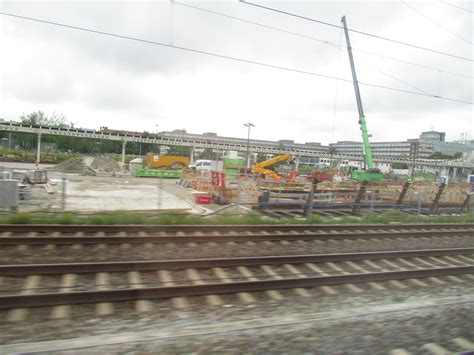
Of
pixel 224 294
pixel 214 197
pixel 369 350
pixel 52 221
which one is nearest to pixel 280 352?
pixel 369 350

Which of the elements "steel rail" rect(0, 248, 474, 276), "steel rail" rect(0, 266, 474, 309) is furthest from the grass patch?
"steel rail" rect(0, 266, 474, 309)

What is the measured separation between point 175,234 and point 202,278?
10.9 ft

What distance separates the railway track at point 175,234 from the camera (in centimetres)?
785

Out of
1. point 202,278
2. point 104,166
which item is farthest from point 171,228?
point 104,166

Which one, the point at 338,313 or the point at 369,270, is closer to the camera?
the point at 338,313

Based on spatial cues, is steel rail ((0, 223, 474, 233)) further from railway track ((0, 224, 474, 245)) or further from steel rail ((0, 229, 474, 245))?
steel rail ((0, 229, 474, 245))

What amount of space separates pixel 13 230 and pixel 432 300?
31.1 ft

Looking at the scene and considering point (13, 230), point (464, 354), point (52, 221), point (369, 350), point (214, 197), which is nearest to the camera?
point (464, 354)

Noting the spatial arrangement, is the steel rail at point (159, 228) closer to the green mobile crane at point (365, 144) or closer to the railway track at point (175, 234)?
the railway track at point (175, 234)

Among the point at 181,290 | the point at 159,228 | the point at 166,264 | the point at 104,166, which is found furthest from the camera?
the point at 104,166

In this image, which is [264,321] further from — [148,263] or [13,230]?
[13,230]

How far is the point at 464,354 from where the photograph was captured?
362cm

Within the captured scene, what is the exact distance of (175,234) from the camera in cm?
927

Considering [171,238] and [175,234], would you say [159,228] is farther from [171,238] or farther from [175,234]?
[171,238]
